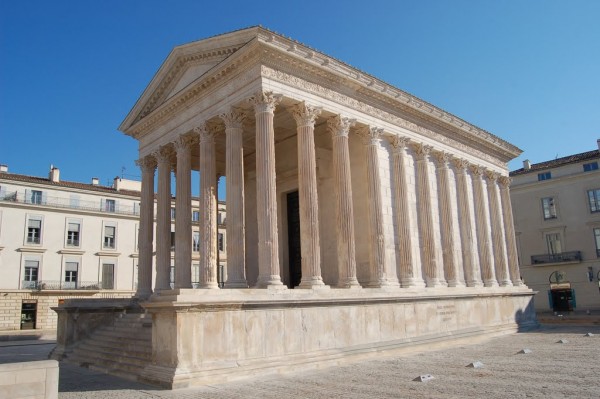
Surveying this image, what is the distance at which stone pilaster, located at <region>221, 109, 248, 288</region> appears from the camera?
1605cm

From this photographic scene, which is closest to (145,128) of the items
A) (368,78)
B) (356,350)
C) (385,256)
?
(368,78)

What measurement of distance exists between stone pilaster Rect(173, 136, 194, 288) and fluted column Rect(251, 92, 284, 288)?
15.9 feet

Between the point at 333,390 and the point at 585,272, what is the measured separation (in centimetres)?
3752

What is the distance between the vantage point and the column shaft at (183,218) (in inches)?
757

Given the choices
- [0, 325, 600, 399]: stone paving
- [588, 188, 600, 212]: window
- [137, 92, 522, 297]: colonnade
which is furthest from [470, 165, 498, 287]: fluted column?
[588, 188, 600, 212]: window

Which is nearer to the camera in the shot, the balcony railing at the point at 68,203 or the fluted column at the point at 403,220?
the fluted column at the point at 403,220

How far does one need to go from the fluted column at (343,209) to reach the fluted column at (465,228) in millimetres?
8756

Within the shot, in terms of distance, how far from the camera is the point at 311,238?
639 inches

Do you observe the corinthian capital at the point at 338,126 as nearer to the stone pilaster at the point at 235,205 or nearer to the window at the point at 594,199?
the stone pilaster at the point at 235,205

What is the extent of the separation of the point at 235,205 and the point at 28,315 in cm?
2841

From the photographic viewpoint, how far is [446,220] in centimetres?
2319

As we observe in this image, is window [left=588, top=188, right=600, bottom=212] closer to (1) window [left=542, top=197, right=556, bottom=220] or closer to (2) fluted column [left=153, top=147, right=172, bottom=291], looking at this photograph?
(1) window [left=542, top=197, right=556, bottom=220]

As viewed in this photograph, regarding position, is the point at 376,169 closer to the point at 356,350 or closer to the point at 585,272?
the point at 356,350

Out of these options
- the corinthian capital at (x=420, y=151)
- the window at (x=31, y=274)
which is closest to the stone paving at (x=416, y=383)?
the corinthian capital at (x=420, y=151)
